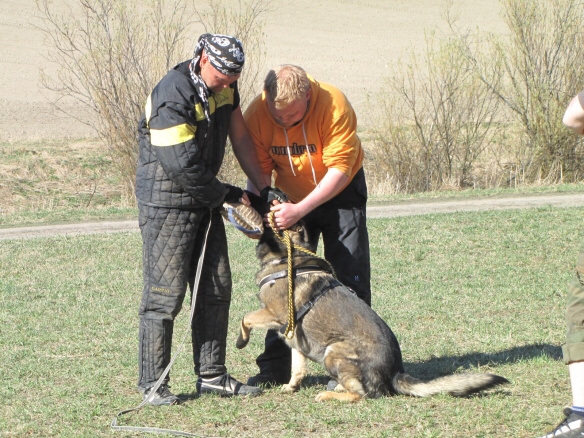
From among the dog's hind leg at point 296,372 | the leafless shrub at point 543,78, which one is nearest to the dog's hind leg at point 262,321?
the dog's hind leg at point 296,372

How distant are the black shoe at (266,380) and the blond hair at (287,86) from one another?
1.96 metres

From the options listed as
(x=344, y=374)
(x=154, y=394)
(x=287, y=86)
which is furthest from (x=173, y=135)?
(x=344, y=374)

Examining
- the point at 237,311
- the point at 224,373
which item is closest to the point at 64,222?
the point at 237,311

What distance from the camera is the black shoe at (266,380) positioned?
5.71 metres

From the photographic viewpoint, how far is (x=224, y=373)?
5445 mm

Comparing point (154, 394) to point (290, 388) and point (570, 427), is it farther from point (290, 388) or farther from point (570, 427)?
point (570, 427)

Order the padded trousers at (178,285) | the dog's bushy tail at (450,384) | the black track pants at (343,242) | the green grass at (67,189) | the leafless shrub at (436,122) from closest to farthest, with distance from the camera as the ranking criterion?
1. the dog's bushy tail at (450,384)
2. the padded trousers at (178,285)
3. the black track pants at (343,242)
4. the green grass at (67,189)
5. the leafless shrub at (436,122)

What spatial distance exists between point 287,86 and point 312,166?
64 cm

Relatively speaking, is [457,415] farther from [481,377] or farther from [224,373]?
[224,373]

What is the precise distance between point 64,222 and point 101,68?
4364 millimetres

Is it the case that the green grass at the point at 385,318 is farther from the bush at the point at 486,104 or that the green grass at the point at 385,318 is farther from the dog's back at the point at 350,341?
the bush at the point at 486,104

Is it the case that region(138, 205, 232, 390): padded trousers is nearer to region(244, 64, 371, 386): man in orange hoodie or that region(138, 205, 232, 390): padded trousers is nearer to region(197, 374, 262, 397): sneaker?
region(197, 374, 262, 397): sneaker

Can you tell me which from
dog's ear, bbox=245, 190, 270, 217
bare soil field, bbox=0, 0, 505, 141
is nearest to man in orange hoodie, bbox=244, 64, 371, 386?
dog's ear, bbox=245, 190, 270, 217

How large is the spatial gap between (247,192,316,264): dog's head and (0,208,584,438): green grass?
96cm
